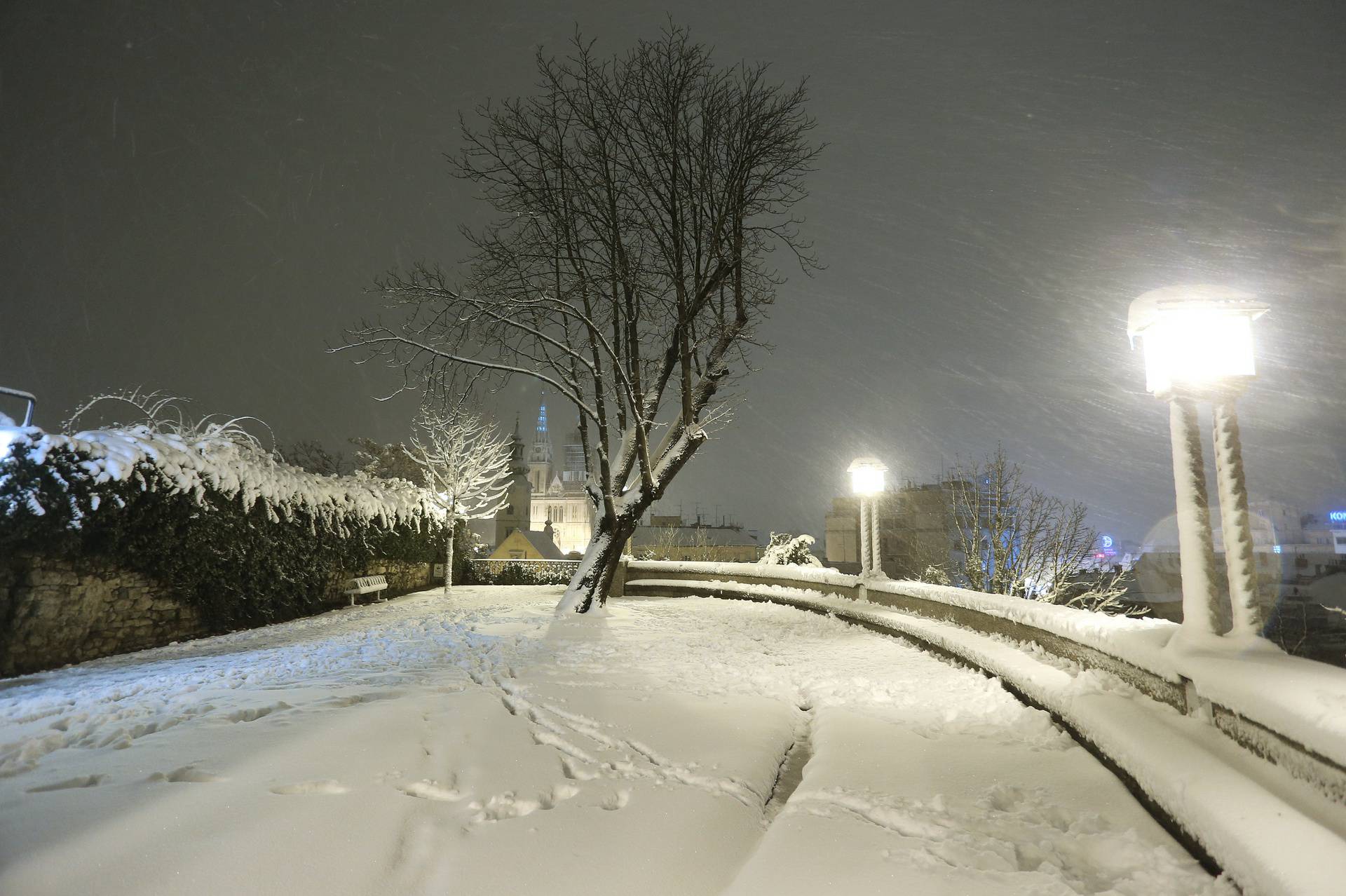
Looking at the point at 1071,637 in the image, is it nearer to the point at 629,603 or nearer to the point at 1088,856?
the point at 1088,856

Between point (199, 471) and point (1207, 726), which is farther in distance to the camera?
point (199, 471)

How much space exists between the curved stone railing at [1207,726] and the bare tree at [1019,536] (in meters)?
16.7

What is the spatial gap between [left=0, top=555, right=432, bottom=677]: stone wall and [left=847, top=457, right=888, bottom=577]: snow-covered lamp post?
422 inches

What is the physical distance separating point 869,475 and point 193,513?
10.7 m

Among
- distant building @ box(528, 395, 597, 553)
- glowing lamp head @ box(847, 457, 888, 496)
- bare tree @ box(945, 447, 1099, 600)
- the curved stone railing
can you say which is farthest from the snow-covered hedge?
distant building @ box(528, 395, 597, 553)

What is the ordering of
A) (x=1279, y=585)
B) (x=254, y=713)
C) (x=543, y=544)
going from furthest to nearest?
(x=543, y=544) → (x=1279, y=585) → (x=254, y=713)

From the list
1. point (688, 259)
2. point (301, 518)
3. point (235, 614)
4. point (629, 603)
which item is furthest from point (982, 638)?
point (301, 518)

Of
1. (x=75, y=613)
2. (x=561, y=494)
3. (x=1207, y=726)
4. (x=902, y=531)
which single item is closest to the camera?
(x=1207, y=726)

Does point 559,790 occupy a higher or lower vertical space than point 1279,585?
higher

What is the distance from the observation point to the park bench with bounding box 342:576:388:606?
14961mm

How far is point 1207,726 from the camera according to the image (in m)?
3.37

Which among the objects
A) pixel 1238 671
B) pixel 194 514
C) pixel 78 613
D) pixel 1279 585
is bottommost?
pixel 1279 585

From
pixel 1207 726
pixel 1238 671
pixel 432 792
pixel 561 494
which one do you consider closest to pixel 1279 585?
pixel 1207 726

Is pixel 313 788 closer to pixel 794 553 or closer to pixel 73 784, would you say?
pixel 73 784
